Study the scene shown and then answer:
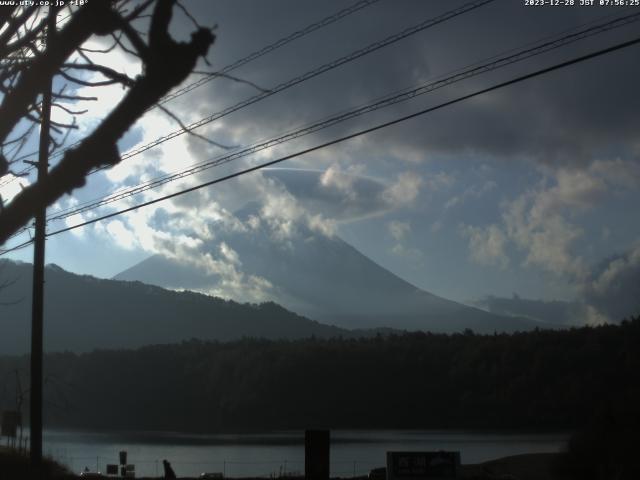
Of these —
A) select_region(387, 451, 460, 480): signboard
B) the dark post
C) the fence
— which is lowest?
the fence

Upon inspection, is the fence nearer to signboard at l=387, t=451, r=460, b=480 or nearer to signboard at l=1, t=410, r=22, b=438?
signboard at l=387, t=451, r=460, b=480

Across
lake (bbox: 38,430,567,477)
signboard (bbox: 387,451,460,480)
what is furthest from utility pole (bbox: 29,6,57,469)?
lake (bbox: 38,430,567,477)

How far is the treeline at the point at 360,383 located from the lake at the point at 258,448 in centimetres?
587

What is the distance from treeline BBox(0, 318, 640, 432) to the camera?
125 meters

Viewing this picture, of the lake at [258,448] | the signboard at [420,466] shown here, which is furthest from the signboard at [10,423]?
the lake at [258,448]

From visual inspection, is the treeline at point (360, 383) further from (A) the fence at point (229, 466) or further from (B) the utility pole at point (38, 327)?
(B) the utility pole at point (38, 327)

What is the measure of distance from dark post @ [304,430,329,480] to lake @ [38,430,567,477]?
47.3 meters

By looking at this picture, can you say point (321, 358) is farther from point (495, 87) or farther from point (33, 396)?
point (495, 87)

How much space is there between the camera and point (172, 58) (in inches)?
154

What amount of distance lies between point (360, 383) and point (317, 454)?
122 meters

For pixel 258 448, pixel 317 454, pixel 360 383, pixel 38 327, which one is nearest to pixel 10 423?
pixel 38 327

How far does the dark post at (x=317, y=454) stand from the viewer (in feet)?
48.9

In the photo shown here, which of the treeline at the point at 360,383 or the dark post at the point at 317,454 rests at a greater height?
the dark post at the point at 317,454

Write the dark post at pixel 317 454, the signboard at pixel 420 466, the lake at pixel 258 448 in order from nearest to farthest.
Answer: the dark post at pixel 317 454 → the signboard at pixel 420 466 → the lake at pixel 258 448
